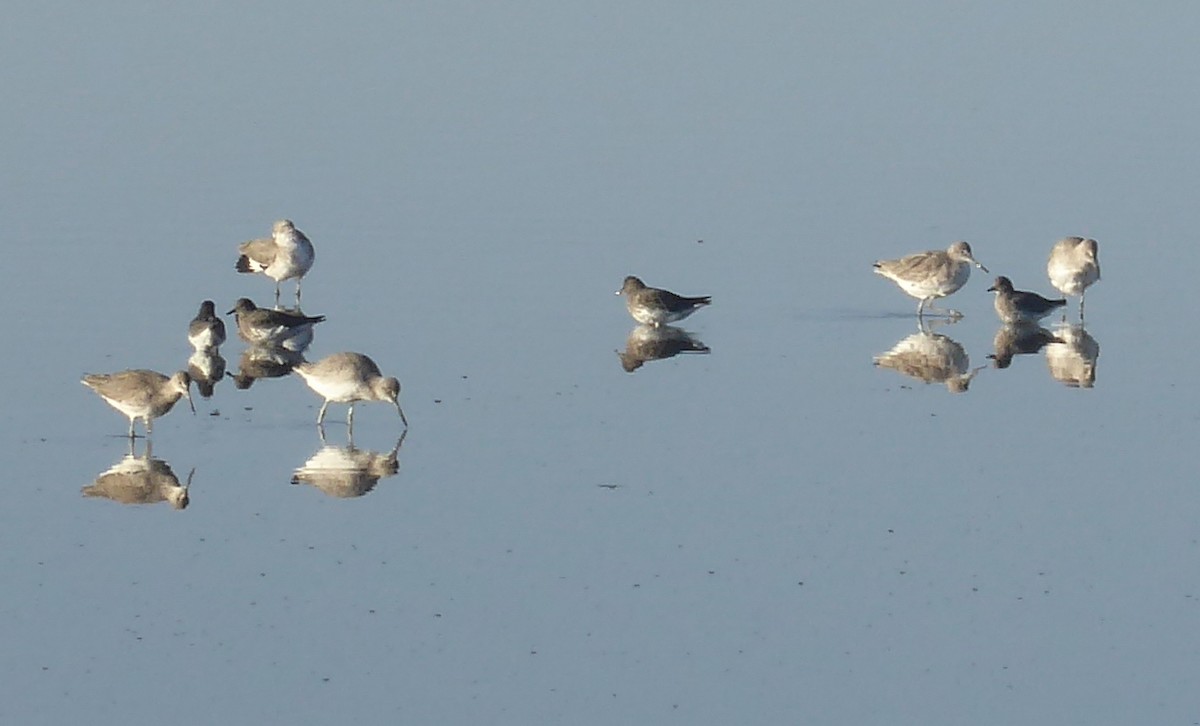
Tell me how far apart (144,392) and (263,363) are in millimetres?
3359

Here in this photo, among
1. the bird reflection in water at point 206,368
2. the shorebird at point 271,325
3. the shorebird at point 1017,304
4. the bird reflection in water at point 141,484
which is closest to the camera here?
the bird reflection in water at point 141,484

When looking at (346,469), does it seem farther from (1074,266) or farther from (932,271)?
(1074,266)

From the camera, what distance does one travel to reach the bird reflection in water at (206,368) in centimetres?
1970

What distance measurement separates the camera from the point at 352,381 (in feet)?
58.4

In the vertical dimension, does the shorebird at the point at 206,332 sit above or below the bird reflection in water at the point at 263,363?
above

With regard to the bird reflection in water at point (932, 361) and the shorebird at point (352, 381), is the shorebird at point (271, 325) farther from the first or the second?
the bird reflection in water at point (932, 361)

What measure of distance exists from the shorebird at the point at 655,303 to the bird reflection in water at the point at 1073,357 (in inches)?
128

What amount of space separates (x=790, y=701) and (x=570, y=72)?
20.4 metres

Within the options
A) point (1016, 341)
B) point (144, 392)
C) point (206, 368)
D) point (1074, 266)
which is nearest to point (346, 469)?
point (144, 392)

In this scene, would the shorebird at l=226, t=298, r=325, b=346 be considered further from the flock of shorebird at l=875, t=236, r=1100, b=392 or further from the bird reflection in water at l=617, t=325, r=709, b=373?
the flock of shorebird at l=875, t=236, r=1100, b=392

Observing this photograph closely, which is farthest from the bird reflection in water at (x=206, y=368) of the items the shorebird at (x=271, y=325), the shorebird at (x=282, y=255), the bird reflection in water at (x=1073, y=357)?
the bird reflection in water at (x=1073, y=357)

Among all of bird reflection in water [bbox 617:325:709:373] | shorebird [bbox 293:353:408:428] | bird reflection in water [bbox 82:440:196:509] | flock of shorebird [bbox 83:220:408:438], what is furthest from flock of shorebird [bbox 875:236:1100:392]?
bird reflection in water [bbox 82:440:196:509]

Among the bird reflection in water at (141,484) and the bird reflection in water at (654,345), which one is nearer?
the bird reflection in water at (141,484)

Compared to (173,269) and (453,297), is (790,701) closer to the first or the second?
(453,297)
